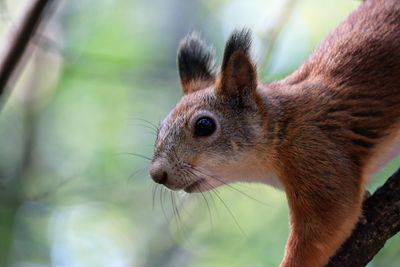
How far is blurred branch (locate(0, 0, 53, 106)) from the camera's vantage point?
3666 mm

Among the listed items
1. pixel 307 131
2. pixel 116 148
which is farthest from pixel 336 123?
pixel 116 148

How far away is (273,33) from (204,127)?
137cm

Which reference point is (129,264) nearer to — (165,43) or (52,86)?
(52,86)

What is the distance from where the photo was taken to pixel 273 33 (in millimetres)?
5492

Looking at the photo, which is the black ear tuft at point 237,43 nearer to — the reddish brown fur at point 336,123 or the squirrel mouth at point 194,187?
the reddish brown fur at point 336,123

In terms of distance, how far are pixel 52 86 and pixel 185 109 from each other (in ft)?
12.2

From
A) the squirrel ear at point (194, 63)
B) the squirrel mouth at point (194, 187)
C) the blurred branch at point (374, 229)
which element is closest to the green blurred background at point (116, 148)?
the squirrel ear at point (194, 63)

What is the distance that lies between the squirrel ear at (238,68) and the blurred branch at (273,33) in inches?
25.0

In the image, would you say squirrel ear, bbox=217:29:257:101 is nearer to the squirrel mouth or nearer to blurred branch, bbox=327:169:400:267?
the squirrel mouth

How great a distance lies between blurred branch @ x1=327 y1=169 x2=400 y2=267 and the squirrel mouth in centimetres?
80

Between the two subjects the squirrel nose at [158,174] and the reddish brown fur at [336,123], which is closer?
the squirrel nose at [158,174]

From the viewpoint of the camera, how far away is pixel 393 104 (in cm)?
451

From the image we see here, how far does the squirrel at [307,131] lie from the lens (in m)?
4.18

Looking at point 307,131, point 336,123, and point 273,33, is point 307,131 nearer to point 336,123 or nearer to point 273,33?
point 336,123
